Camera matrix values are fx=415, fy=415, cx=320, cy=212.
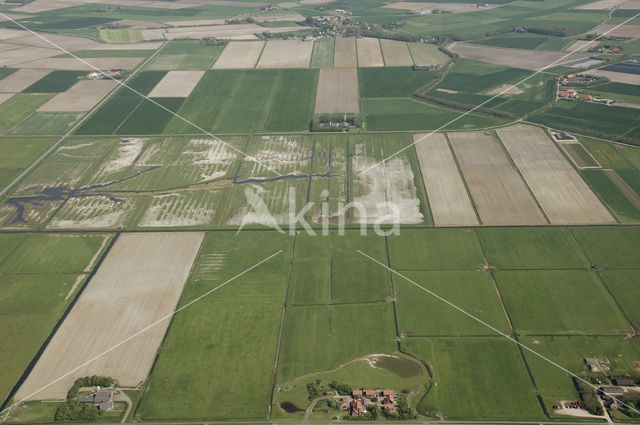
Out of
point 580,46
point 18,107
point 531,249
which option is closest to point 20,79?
point 18,107

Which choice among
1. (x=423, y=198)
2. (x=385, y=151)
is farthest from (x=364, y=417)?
(x=385, y=151)

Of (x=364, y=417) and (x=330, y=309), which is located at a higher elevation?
(x=330, y=309)

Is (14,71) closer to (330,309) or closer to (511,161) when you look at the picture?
(330,309)

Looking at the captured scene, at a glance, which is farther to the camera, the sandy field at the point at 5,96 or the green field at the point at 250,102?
the sandy field at the point at 5,96

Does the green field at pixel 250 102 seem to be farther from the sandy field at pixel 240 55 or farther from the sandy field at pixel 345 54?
the sandy field at pixel 345 54

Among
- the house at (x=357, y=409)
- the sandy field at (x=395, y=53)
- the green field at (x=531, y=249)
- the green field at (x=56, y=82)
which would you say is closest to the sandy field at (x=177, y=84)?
the green field at (x=56, y=82)

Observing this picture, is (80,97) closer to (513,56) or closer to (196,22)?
(196,22)
